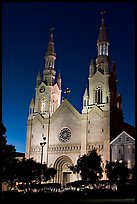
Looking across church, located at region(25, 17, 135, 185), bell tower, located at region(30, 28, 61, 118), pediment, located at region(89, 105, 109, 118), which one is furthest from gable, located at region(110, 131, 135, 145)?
bell tower, located at region(30, 28, 61, 118)

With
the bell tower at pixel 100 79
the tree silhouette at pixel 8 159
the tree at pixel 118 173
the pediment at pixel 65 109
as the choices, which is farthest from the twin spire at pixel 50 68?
the tree silhouette at pixel 8 159

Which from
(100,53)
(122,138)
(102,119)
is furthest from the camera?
(100,53)

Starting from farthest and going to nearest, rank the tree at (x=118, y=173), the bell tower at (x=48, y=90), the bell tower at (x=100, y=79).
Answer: the bell tower at (x=48, y=90), the bell tower at (x=100, y=79), the tree at (x=118, y=173)

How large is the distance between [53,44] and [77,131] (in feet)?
89.3

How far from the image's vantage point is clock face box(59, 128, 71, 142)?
234ft

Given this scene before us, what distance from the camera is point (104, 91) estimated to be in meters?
70.1

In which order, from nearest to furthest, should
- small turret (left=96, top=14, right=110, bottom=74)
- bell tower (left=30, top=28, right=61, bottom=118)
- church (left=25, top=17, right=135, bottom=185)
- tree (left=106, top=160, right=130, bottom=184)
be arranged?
1. tree (left=106, top=160, right=130, bottom=184)
2. church (left=25, top=17, right=135, bottom=185)
3. small turret (left=96, top=14, right=110, bottom=74)
4. bell tower (left=30, top=28, right=61, bottom=118)

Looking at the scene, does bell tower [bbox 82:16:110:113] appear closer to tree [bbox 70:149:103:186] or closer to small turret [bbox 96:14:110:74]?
small turret [bbox 96:14:110:74]

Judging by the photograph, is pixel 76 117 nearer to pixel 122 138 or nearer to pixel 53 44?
pixel 122 138

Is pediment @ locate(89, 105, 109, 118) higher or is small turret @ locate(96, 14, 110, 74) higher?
small turret @ locate(96, 14, 110, 74)

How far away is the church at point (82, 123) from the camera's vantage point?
66.1 m

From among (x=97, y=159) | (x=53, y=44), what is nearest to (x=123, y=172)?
(x=97, y=159)

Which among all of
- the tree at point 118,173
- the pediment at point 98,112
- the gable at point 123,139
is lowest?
the tree at point 118,173

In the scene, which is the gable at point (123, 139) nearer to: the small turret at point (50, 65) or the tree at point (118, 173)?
the tree at point (118, 173)
